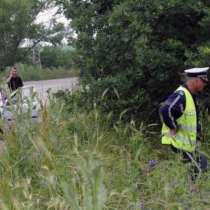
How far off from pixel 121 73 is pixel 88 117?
5.58 feet

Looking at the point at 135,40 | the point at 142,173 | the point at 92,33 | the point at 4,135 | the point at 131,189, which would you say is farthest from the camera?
the point at 92,33

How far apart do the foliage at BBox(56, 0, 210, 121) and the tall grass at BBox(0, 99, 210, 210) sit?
210cm

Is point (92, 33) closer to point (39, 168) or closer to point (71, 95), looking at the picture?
point (71, 95)

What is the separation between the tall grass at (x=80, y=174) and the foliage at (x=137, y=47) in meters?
2.10

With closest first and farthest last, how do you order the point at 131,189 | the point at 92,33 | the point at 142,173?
the point at 131,189 → the point at 142,173 → the point at 92,33

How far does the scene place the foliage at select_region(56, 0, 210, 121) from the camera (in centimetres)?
853

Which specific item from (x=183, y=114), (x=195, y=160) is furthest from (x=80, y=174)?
(x=183, y=114)

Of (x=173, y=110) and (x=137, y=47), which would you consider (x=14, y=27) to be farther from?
(x=173, y=110)

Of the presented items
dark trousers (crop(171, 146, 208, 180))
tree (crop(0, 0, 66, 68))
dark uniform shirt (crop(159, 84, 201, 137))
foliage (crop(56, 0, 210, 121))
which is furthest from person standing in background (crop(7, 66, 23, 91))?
tree (crop(0, 0, 66, 68))

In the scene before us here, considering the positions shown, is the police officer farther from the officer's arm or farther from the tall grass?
the tall grass

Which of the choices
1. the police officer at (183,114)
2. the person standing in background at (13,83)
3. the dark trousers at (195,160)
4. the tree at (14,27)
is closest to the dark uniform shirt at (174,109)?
the police officer at (183,114)

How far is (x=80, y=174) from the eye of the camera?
4.63 metres

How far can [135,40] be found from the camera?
8.66 meters

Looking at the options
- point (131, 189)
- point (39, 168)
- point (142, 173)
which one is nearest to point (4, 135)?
point (39, 168)
